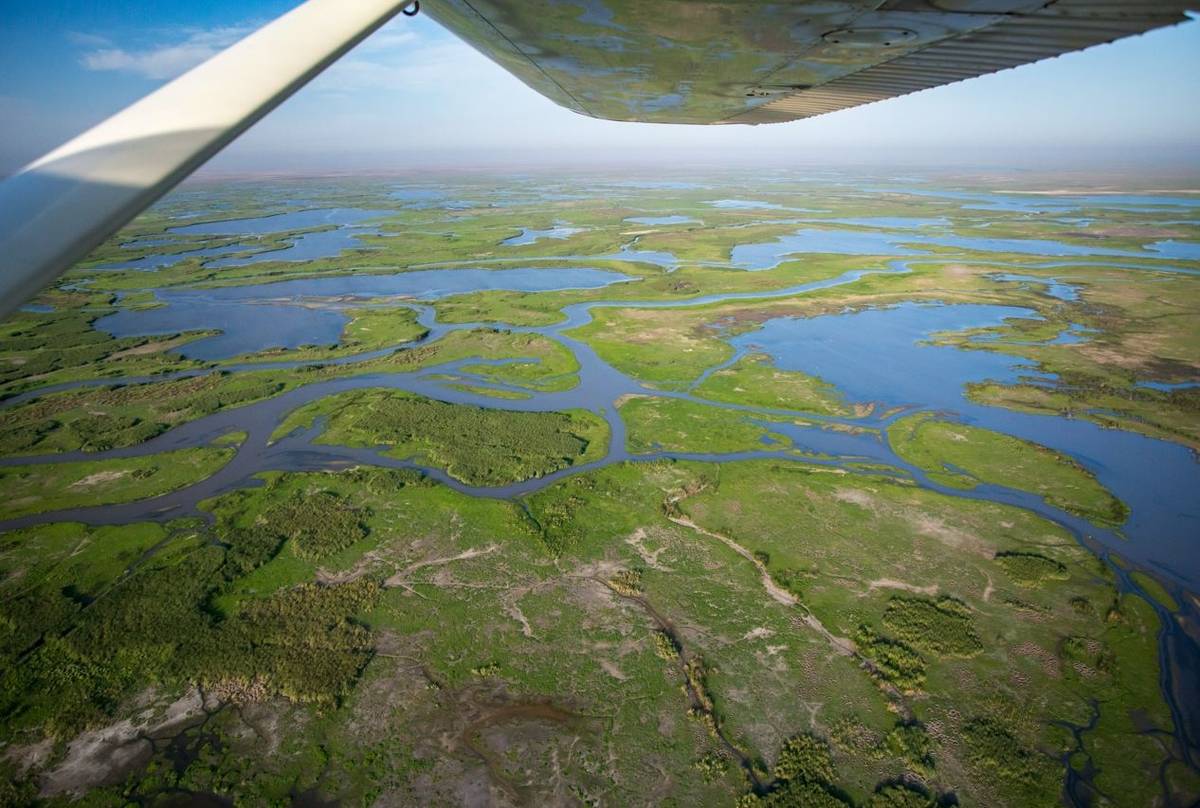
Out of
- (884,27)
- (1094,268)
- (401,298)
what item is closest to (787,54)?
(884,27)

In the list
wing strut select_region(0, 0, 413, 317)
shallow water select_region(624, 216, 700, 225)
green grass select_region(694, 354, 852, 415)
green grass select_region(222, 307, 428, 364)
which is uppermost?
wing strut select_region(0, 0, 413, 317)

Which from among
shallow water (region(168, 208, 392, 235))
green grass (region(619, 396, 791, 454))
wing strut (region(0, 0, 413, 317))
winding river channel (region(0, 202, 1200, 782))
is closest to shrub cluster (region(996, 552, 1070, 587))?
winding river channel (region(0, 202, 1200, 782))

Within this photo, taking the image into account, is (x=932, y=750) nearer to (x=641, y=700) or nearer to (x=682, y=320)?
(x=641, y=700)

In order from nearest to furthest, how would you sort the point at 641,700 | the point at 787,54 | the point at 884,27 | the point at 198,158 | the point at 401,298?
the point at 198,158, the point at 884,27, the point at 787,54, the point at 641,700, the point at 401,298

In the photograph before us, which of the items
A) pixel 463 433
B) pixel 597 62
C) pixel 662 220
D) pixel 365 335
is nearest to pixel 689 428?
pixel 463 433

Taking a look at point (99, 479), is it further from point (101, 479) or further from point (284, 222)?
point (284, 222)

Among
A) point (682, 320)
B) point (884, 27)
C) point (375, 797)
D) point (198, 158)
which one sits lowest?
point (375, 797)

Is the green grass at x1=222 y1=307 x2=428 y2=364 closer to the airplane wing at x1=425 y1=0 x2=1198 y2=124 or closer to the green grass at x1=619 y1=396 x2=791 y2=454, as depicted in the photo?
the green grass at x1=619 y1=396 x2=791 y2=454
